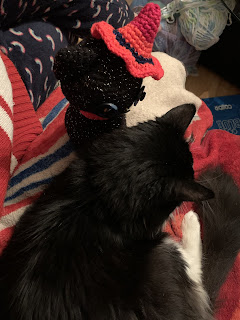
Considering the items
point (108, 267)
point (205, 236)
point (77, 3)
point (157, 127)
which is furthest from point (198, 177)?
point (77, 3)

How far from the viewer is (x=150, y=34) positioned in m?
0.73

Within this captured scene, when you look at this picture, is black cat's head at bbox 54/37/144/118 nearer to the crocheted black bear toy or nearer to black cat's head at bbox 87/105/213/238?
the crocheted black bear toy

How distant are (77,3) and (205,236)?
95 cm

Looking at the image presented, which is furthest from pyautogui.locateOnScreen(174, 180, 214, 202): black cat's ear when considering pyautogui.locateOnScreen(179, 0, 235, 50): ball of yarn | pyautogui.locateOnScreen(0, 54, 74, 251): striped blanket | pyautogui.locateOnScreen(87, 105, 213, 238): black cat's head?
pyautogui.locateOnScreen(179, 0, 235, 50): ball of yarn

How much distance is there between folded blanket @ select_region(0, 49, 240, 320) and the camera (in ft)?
3.19

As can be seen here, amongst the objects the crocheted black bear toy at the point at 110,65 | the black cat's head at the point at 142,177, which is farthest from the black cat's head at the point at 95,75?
the black cat's head at the point at 142,177

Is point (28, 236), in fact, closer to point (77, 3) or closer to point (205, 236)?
point (205, 236)

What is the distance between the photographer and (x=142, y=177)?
73 cm

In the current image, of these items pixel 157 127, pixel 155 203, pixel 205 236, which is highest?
pixel 157 127

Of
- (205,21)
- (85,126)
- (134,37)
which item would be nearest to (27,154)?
(85,126)

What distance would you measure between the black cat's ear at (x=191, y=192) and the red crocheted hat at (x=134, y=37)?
27cm

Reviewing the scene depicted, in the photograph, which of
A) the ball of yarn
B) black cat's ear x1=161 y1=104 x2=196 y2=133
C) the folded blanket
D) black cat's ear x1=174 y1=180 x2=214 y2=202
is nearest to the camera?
black cat's ear x1=174 y1=180 x2=214 y2=202

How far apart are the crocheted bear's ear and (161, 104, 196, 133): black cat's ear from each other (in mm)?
260

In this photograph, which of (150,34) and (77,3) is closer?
(150,34)
